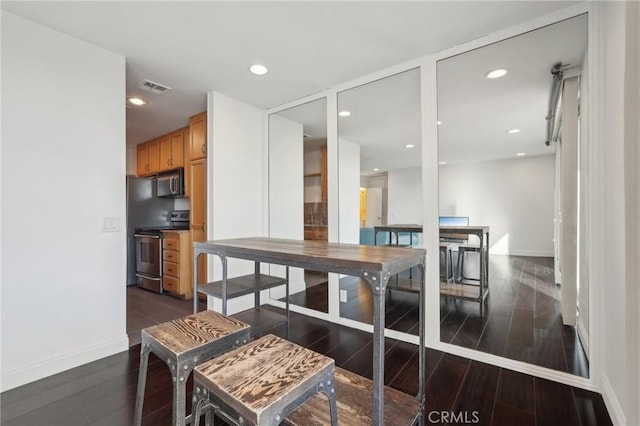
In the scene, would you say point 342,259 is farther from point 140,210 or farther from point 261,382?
point 140,210

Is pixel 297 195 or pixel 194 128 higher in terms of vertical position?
pixel 194 128

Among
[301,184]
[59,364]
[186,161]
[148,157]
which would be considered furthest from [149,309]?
[148,157]

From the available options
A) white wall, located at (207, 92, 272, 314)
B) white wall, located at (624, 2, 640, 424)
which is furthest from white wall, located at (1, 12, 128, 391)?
white wall, located at (624, 2, 640, 424)

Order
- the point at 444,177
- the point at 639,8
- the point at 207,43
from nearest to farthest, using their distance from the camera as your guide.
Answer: the point at 639,8 → the point at 207,43 → the point at 444,177

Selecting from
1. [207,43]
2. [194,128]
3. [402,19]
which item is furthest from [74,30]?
[402,19]

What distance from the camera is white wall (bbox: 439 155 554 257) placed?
9.85 feet

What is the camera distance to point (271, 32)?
6.45 ft

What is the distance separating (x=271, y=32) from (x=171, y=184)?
3.01 metres

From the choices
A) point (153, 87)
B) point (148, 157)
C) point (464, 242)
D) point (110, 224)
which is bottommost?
point (464, 242)

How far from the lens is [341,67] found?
2.45 metres

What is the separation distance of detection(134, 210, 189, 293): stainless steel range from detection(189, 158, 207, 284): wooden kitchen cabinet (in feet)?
2.22

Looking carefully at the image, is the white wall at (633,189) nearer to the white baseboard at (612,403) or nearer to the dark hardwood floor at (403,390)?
the white baseboard at (612,403)

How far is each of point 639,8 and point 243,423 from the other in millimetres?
1871

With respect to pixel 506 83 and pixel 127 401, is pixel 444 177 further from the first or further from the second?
pixel 127 401
